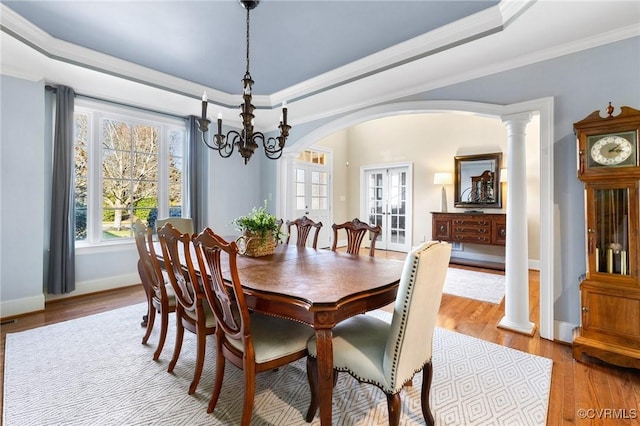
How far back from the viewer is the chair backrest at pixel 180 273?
69.7 inches

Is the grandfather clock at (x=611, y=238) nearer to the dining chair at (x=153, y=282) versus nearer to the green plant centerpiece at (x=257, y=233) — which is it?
the green plant centerpiece at (x=257, y=233)

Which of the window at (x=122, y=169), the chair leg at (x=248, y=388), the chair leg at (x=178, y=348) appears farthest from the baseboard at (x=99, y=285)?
the chair leg at (x=248, y=388)

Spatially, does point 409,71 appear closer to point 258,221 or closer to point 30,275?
point 258,221

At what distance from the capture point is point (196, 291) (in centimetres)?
178

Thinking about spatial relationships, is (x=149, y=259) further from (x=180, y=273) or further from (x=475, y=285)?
(x=475, y=285)

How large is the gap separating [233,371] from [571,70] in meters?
3.63

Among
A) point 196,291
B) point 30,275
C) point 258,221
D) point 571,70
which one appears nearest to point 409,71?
point 571,70

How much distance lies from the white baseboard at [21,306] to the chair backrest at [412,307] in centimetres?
386

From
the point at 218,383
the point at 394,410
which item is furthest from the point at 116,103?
the point at 394,410

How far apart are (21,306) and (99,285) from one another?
30.6 inches

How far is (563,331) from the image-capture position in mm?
2562

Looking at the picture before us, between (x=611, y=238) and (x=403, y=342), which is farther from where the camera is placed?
(x=611, y=238)

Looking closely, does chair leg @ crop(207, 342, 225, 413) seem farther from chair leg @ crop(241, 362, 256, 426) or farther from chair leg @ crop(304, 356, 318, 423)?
chair leg @ crop(304, 356, 318, 423)

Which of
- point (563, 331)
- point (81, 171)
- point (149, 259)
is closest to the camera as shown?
point (149, 259)
